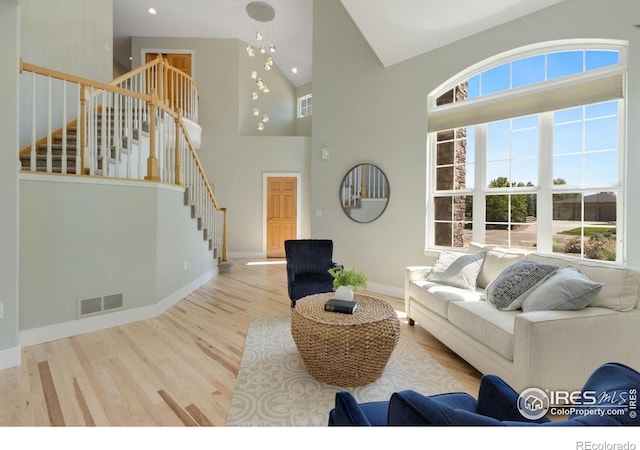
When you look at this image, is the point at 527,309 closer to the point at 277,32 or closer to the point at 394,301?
the point at 394,301

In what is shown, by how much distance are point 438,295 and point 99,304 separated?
3.11m

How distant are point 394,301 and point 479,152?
206 centimetres

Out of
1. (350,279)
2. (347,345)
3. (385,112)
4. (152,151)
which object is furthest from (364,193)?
(347,345)

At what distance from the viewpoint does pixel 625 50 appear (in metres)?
2.71

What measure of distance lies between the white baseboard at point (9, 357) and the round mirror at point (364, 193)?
3.75m

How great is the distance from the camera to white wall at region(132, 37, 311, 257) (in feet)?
24.0

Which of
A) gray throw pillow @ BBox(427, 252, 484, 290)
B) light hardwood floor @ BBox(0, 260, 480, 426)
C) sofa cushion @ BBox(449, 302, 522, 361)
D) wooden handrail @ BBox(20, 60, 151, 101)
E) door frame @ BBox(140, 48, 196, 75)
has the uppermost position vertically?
door frame @ BBox(140, 48, 196, 75)

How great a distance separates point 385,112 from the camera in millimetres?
4371

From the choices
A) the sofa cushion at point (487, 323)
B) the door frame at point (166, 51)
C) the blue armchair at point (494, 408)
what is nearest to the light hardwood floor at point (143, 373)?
the sofa cushion at point (487, 323)

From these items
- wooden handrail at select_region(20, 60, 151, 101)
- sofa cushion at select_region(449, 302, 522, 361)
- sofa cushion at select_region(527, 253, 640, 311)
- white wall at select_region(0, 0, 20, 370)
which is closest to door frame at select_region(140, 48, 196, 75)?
wooden handrail at select_region(20, 60, 151, 101)

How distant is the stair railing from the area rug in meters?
2.29

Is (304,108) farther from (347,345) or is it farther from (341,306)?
(347,345)

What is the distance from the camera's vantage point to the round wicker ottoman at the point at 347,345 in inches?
80.7

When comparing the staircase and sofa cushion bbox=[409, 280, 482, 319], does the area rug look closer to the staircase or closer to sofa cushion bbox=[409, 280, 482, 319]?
sofa cushion bbox=[409, 280, 482, 319]
